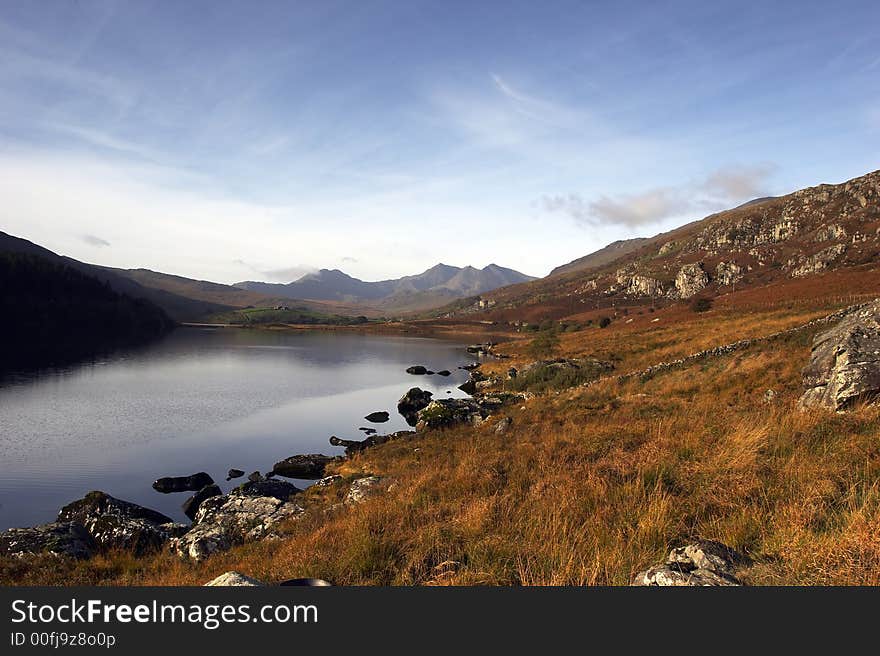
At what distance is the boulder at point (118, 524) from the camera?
14.5 meters

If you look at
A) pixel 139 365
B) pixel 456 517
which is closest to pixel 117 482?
pixel 456 517

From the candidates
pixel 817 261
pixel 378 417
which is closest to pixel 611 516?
pixel 378 417

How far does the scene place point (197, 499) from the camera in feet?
69.0

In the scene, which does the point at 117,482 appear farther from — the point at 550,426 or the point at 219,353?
the point at 219,353

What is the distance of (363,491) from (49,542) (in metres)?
9.47

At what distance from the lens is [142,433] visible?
33281 mm

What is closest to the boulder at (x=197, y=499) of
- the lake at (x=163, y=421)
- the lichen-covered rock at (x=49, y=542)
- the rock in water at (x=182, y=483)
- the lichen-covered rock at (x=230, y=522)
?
the lake at (x=163, y=421)

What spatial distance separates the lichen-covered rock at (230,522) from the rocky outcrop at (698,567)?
12.0m

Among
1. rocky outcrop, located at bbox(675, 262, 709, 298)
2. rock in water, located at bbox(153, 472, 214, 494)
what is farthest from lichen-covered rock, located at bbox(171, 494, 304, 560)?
rocky outcrop, located at bbox(675, 262, 709, 298)

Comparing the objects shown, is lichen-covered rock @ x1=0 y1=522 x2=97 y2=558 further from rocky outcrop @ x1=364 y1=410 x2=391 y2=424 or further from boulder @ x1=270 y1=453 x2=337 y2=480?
rocky outcrop @ x1=364 y1=410 x2=391 y2=424

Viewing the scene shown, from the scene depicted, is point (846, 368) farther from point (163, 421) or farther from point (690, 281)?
point (690, 281)

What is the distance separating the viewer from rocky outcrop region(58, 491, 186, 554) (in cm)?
1451

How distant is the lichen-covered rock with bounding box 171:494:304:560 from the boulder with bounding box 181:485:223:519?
394 cm

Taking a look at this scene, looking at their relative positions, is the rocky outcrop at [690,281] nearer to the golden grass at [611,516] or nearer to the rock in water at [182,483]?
the golden grass at [611,516]
